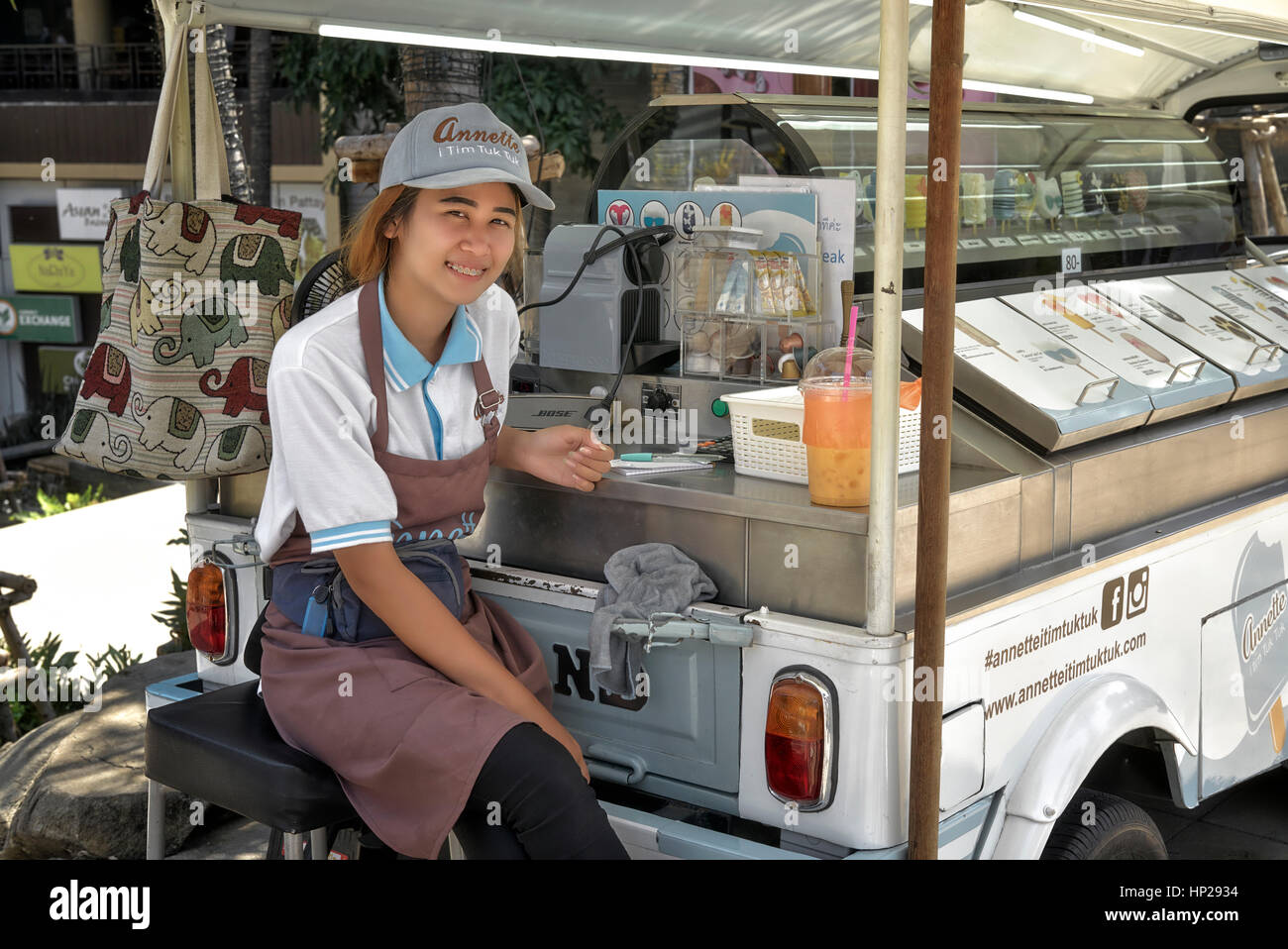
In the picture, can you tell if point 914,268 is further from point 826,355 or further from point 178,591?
point 178,591

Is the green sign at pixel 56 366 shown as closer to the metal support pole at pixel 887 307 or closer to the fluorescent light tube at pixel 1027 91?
the fluorescent light tube at pixel 1027 91

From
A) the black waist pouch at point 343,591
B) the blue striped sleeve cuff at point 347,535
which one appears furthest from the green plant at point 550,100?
the blue striped sleeve cuff at point 347,535

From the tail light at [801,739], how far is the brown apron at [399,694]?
0.45m

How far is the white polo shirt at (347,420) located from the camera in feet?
6.75

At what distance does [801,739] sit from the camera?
2.11 m

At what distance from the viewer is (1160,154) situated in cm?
467

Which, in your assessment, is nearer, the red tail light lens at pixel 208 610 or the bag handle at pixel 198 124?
the bag handle at pixel 198 124

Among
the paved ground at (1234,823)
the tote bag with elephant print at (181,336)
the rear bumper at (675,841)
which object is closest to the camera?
the rear bumper at (675,841)

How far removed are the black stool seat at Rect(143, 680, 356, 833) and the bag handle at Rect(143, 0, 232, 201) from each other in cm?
113

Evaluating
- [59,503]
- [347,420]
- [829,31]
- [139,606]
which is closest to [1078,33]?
[829,31]

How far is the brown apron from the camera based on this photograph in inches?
78.0

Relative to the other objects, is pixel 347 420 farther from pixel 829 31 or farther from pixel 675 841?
pixel 829 31
